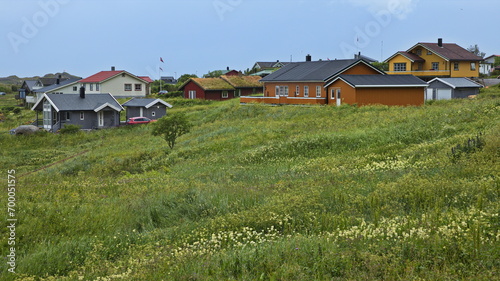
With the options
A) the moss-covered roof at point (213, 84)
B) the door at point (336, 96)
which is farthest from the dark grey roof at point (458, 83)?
the moss-covered roof at point (213, 84)

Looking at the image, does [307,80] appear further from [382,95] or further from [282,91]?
[382,95]

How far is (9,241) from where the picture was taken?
33.1 feet

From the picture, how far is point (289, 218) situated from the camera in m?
10.2

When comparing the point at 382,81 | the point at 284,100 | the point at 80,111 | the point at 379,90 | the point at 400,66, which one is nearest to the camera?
the point at 379,90

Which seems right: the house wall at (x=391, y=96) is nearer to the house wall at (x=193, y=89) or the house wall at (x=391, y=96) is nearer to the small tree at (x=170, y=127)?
the small tree at (x=170, y=127)

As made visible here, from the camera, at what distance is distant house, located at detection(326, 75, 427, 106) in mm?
40562

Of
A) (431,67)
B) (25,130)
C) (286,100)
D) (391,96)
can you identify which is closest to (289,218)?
(391,96)

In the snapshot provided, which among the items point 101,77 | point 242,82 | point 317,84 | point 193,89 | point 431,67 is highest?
point 431,67

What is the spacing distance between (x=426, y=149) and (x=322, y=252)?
12.1m

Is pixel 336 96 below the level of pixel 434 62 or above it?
below

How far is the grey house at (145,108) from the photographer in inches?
2164

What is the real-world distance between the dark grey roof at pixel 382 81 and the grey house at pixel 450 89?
39.3ft

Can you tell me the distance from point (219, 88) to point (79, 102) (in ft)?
73.2

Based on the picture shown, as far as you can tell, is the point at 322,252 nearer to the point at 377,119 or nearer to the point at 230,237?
the point at 230,237
